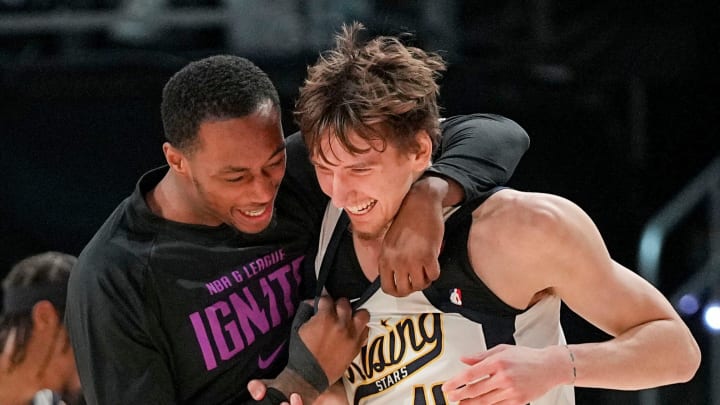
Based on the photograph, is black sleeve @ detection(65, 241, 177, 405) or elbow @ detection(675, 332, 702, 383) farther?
black sleeve @ detection(65, 241, 177, 405)

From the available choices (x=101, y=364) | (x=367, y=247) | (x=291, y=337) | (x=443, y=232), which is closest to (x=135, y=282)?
(x=101, y=364)

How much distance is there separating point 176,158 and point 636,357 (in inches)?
45.2

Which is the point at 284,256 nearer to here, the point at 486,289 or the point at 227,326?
the point at 227,326

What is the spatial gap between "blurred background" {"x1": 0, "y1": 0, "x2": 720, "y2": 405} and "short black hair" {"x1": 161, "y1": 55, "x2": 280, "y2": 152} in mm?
1647

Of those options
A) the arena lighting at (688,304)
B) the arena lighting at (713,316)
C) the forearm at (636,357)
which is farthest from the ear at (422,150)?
the arena lighting at (688,304)

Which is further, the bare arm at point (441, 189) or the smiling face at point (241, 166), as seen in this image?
the smiling face at point (241, 166)

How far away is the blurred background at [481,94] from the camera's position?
177 inches

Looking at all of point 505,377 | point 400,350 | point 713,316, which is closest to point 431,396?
point 400,350

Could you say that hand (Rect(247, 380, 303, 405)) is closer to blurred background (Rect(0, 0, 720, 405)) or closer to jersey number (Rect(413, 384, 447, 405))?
jersey number (Rect(413, 384, 447, 405))

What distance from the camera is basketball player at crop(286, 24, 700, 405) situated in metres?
2.32

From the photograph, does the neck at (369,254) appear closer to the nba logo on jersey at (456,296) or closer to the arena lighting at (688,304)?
the nba logo on jersey at (456,296)

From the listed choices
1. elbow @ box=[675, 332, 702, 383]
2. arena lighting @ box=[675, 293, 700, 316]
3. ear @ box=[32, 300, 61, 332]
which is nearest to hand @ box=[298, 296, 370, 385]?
elbow @ box=[675, 332, 702, 383]

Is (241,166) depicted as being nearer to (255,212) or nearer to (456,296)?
(255,212)

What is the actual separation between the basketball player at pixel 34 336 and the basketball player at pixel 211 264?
74 centimetres
